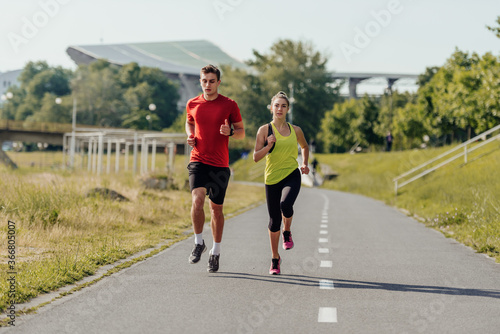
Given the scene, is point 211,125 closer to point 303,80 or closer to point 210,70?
point 210,70

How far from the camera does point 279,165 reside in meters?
8.41

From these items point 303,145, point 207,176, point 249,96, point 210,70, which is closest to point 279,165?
point 303,145

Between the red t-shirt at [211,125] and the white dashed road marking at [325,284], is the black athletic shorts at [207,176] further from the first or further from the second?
the white dashed road marking at [325,284]

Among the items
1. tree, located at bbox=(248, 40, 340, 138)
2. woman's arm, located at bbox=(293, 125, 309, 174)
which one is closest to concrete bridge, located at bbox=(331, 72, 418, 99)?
tree, located at bbox=(248, 40, 340, 138)

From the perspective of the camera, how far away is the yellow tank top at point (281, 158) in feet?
27.4

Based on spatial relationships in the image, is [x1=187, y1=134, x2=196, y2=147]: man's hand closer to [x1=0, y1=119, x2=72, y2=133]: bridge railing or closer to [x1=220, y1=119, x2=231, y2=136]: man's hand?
[x1=220, y1=119, x2=231, y2=136]: man's hand

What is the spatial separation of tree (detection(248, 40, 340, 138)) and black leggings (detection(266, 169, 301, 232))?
83426 mm

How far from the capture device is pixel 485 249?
1121cm

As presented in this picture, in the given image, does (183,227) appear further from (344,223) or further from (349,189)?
(349,189)

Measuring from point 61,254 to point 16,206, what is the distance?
155 inches

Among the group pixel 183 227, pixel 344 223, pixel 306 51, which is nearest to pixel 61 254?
pixel 183 227

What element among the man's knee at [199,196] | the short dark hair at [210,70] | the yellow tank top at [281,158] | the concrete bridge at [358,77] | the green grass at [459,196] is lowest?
the green grass at [459,196]

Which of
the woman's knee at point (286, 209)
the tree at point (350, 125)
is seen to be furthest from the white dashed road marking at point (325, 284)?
the tree at point (350, 125)

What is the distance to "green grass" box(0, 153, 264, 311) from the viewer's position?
781cm
